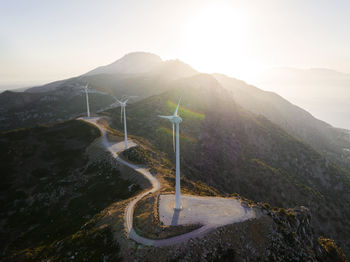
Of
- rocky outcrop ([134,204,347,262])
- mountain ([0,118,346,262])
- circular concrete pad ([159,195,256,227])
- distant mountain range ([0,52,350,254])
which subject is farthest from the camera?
distant mountain range ([0,52,350,254])

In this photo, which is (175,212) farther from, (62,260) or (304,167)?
(304,167)

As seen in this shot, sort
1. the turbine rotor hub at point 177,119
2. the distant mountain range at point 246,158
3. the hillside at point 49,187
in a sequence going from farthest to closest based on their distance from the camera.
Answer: the distant mountain range at point 246,158 → the hillside at point 49,187 → the turbine rotor hub at point 177,119

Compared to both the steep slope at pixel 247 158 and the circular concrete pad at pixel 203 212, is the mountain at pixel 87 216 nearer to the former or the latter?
the circular concrete pad at pixel 203 212

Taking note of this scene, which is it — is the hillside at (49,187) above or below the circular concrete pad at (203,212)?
below

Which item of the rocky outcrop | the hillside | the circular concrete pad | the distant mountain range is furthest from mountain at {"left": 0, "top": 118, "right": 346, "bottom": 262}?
the distant mountain range

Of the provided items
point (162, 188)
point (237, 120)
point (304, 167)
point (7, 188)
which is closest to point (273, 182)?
point (304, 167)

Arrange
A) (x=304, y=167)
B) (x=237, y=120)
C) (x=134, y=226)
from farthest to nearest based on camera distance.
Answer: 1. (x=237, y=120)
2. (x=304, y=167)
3. (x=134, y=226)

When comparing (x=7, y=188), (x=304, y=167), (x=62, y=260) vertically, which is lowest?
(x=304, y=167)

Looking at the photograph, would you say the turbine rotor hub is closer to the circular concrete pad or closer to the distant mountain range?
the circular concrete pad

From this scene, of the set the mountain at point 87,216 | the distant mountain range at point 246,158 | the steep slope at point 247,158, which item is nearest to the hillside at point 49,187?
the mountain at point 87,216
